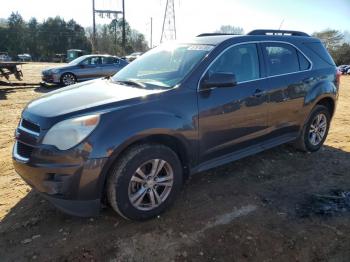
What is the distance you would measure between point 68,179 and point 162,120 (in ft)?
3.37

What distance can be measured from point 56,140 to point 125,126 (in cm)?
61

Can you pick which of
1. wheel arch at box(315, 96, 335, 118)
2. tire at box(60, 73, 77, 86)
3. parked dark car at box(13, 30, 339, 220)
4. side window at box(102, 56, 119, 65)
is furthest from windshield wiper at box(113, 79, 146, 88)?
side window at box(102, 56, 119, 65)

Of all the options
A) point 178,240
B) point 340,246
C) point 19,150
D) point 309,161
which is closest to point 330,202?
point 340,246

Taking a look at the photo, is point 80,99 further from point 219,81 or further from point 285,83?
point 285,83

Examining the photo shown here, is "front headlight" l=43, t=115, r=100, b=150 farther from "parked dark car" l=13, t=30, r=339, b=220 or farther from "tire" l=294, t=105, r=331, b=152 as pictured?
"tire" l=294, t=105, r=331, b=152

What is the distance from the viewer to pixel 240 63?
4332mm

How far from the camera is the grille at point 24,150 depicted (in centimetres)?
326

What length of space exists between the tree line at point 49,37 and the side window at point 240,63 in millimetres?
62754

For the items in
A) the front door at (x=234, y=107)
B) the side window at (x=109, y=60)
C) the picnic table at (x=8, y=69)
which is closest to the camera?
the front door at (x=234, y=107)

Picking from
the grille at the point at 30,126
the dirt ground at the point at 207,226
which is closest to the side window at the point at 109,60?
the dirt ground at the point at 207,226

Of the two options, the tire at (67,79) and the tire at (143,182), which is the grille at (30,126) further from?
the tire at (67,79)

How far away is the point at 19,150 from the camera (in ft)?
11.3

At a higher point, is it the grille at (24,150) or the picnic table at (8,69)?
the picnic table at (8,69)

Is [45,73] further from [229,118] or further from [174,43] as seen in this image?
[229,118]
